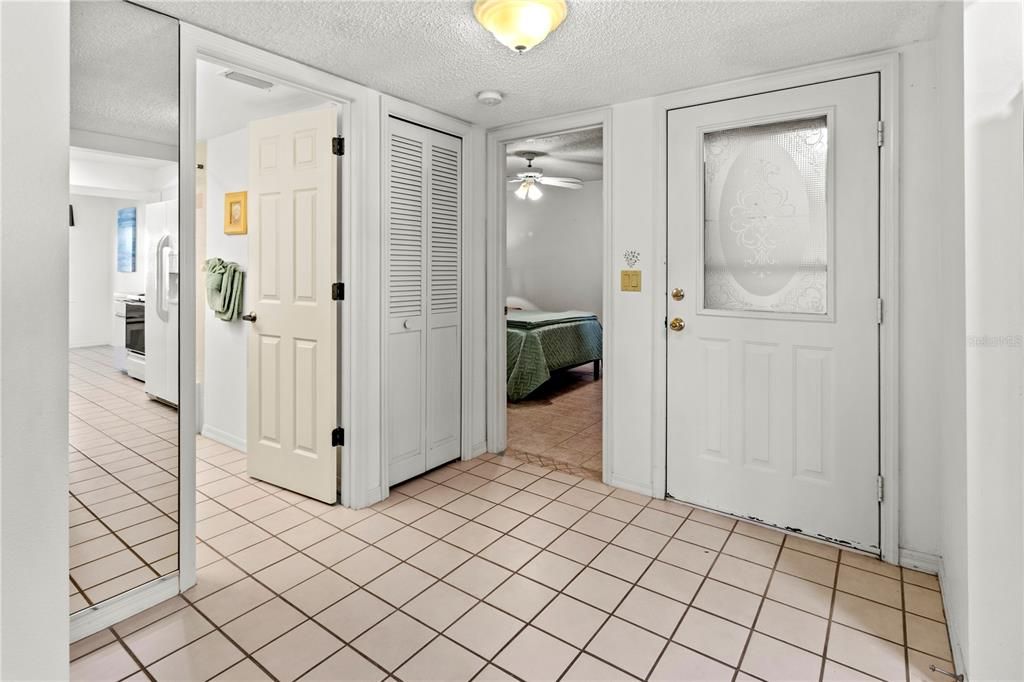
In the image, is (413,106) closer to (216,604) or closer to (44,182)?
(216,604)

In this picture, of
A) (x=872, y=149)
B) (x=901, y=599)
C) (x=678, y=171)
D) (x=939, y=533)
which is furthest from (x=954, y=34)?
(x=901, y=599)

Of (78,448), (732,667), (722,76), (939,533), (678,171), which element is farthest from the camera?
(678,171)

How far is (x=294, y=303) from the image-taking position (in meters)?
2.91

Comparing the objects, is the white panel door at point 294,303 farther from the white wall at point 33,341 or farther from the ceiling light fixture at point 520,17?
the white wall at point 33,341

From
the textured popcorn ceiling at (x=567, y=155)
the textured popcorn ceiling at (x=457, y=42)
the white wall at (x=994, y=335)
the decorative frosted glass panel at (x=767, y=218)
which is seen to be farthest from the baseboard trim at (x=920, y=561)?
the textured popcorn ceiling at (x=567, y=155)

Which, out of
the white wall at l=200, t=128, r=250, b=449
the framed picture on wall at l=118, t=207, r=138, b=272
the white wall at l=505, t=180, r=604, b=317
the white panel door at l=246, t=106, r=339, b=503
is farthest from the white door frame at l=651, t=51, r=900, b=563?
the white wall at l=505, t=180, r=604, b=317

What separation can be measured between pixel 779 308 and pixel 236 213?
330 cm

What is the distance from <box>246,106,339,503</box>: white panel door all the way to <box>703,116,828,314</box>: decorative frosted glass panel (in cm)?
195

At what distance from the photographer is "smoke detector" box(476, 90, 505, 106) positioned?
281cm

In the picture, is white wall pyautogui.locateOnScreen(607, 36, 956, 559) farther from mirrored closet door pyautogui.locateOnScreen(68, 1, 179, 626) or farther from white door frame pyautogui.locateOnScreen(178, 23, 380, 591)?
mirrored closet door pyautogui.locateOnScreen(68, 1, 179, 626)

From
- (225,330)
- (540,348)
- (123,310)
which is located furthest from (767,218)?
(225,330)

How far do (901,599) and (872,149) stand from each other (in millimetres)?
1813

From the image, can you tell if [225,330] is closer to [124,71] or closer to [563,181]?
[124,71]

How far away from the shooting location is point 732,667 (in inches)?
65.7
